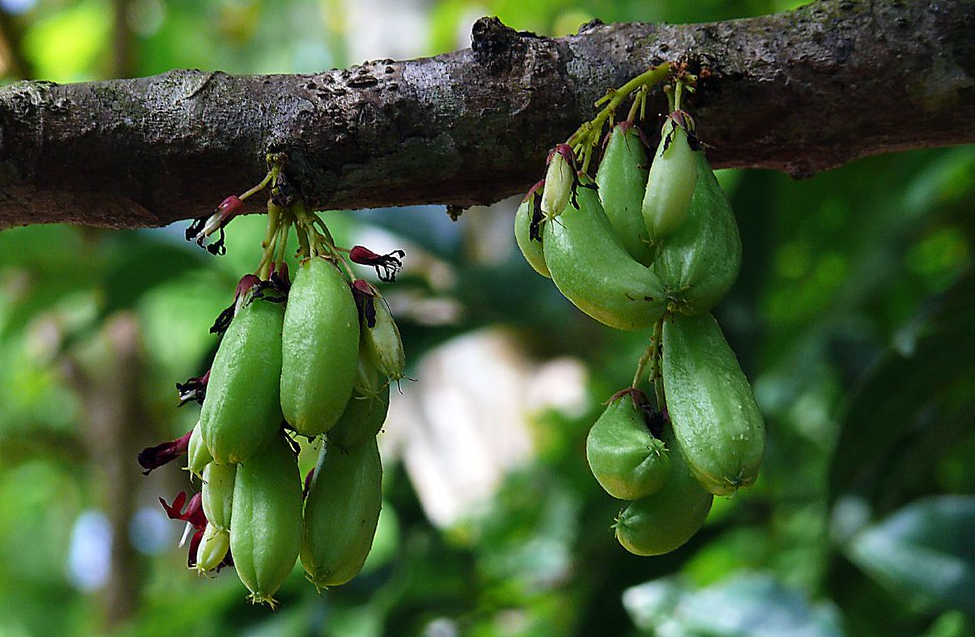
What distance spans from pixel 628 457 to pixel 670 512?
76 mm

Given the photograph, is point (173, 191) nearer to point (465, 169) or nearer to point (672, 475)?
point (465, 169)

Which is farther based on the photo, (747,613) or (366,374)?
(747,613)

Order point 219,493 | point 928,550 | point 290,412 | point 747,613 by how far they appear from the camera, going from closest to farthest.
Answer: point 290,412 < point 219,493 < point 928,550 < point 747,613

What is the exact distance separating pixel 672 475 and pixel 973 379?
135 cm

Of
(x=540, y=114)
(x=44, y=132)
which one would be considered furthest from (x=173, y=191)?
(x=540, y=114)

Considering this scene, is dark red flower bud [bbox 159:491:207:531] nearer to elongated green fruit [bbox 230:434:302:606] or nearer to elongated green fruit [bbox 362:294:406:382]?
elongated green fruit [bbox 230:434:302:606]

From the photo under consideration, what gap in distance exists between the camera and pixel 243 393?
961 mm

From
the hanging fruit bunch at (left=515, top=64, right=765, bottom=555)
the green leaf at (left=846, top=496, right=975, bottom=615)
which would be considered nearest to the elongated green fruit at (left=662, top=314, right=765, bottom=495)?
the hanging fruit bunch at (left=515, top=64, right=765, bottom=555)

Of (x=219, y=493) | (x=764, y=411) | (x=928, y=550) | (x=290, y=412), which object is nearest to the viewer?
(x=290, y=412)

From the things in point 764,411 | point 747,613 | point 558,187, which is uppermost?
point 558,187

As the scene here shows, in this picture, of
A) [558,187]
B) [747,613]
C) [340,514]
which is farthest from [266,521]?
[747,613]

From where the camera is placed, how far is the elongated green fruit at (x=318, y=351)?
3.08 ft

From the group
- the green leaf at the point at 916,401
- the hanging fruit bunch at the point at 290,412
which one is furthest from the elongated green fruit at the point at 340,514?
the green leaf at the point at 916,401

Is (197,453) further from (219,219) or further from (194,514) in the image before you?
(219,219)
